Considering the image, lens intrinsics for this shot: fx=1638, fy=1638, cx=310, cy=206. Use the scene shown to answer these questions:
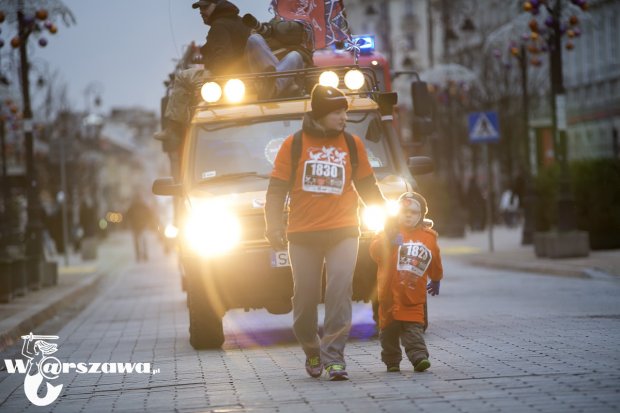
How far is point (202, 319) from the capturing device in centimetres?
1402

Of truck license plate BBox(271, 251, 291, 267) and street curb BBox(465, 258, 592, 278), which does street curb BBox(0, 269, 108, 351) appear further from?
street curb BBox(465, 258, 592, 278)

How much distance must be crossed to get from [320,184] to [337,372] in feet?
4.08

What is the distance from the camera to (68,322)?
20078mm

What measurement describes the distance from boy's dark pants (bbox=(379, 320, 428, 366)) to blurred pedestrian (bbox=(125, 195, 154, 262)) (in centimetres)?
3177

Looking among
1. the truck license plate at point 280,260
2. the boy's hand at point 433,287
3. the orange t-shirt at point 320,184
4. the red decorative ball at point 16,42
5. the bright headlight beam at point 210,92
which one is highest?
the red decorative ball at point 16,42

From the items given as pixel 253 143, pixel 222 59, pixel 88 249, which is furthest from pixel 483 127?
pixel 253 143

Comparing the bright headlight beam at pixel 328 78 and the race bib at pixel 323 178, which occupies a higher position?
the bright headlight beam at pixel 328 78

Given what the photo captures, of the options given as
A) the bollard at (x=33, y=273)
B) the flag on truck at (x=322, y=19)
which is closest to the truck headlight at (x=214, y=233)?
the flag on truck at (x=322, y=19)

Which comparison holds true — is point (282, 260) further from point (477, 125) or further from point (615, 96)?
point (615, 96)

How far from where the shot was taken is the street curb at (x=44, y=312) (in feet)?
54.1

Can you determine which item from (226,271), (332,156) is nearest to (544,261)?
(226,271)

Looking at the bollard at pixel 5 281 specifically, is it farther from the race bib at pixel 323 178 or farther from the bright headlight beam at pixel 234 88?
the race bib at pixel 323 178

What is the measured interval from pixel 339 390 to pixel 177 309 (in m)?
11.2

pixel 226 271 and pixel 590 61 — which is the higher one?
pixel 590 61
